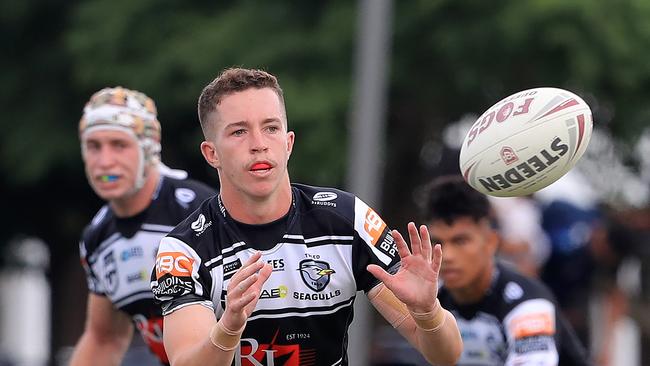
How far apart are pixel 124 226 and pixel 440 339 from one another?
2.61m

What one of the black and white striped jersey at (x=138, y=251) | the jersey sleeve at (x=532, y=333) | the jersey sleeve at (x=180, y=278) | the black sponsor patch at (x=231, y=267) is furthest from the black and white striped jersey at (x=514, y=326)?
the jersey sleeve at (x=180, y=278)

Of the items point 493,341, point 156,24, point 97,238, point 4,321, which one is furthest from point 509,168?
point 4,321

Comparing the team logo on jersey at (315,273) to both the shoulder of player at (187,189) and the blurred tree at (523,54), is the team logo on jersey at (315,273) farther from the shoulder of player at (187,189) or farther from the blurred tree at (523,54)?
the blurred tree at (523,54)

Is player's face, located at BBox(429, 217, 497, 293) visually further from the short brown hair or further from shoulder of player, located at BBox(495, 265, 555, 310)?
the short brown hair

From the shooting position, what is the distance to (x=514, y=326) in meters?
7.60

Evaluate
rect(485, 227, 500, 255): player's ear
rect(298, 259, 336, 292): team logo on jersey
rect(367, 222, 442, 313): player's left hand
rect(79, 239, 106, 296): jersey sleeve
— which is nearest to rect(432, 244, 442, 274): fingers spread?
rect(367, 222, 442, 313): player's left hand

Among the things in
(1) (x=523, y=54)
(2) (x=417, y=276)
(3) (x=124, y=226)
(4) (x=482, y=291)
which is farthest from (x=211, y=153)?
(1) (x=523, y=54)

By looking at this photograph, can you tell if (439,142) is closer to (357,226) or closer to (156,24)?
(156,24)

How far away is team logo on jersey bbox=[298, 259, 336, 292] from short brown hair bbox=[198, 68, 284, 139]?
0.66 meters

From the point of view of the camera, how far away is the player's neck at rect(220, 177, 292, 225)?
5926mm

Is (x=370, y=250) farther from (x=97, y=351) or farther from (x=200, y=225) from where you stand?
(x=97, y=351)

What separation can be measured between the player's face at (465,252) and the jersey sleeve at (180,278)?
2.15 m

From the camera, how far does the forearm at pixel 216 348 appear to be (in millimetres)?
5422

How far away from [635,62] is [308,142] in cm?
317
